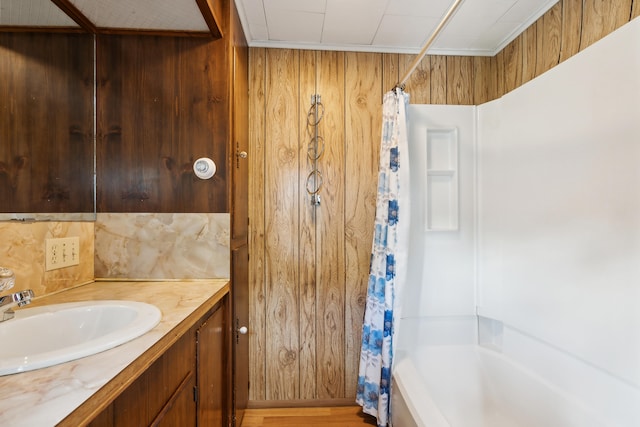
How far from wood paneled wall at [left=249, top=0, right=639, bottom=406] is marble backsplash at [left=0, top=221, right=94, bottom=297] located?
87cm

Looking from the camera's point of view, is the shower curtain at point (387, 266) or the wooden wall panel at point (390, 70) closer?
the shower curtain at point (387, 266)

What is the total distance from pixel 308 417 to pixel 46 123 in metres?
2.05

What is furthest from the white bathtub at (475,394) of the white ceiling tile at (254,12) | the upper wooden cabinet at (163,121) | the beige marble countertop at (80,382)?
the white ceiling tile at (254,12)

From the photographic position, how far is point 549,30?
5.08ft

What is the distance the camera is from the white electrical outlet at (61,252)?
109cm

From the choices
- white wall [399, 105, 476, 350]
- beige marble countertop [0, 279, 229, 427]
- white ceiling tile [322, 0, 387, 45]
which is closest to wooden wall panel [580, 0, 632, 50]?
white wall [399, 105, 476, 350]

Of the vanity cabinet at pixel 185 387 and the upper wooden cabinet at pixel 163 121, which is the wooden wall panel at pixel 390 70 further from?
the vanity cabinet at pixel 185 387

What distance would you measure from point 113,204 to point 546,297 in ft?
7.15

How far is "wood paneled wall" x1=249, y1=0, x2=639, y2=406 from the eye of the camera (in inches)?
73.5

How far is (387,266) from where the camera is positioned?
5.22 feet

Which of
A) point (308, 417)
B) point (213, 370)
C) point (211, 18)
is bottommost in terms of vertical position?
point (308, 417)

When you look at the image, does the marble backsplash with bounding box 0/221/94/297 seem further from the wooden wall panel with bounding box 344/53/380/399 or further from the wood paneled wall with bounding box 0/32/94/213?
the wooden wall panel with bounding box 344/53/380/399

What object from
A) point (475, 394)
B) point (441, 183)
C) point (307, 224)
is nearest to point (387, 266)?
point (307, 224)

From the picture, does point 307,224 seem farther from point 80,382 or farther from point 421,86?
point 80,382
